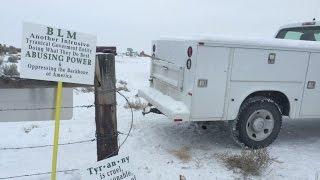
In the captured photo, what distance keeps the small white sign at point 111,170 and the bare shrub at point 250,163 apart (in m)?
1.85

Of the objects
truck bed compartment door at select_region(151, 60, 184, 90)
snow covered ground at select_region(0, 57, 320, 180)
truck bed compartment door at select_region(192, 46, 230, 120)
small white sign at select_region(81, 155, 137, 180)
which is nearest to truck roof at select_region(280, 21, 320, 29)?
snow covered ground at select_region(0, 57, 320, 180)

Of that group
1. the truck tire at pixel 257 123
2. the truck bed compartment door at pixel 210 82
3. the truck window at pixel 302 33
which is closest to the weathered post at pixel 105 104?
the truck bed compartment door at pixel 210 82

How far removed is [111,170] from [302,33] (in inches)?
226

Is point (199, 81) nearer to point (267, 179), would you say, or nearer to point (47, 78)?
point (267, 179)

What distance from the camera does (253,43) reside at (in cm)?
642

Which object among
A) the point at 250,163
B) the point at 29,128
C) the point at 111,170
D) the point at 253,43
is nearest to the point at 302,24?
the point at 253,43

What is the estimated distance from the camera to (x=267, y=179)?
18.7ft

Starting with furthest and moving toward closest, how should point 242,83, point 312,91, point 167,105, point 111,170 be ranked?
point 312,91, point 167,105, point 242,83, point 111,170

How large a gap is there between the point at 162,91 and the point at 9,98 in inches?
135

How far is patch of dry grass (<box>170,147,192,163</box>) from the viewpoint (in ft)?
20.6

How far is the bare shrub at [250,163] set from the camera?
578 centimetres

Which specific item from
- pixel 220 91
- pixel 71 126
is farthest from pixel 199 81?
pixel 71 126

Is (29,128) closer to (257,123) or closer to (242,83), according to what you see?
(242,83)

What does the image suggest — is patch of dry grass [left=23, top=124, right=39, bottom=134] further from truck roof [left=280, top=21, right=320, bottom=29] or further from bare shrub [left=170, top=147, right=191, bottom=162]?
truck roof [left=280, top=21, right=320, bottom=29]
